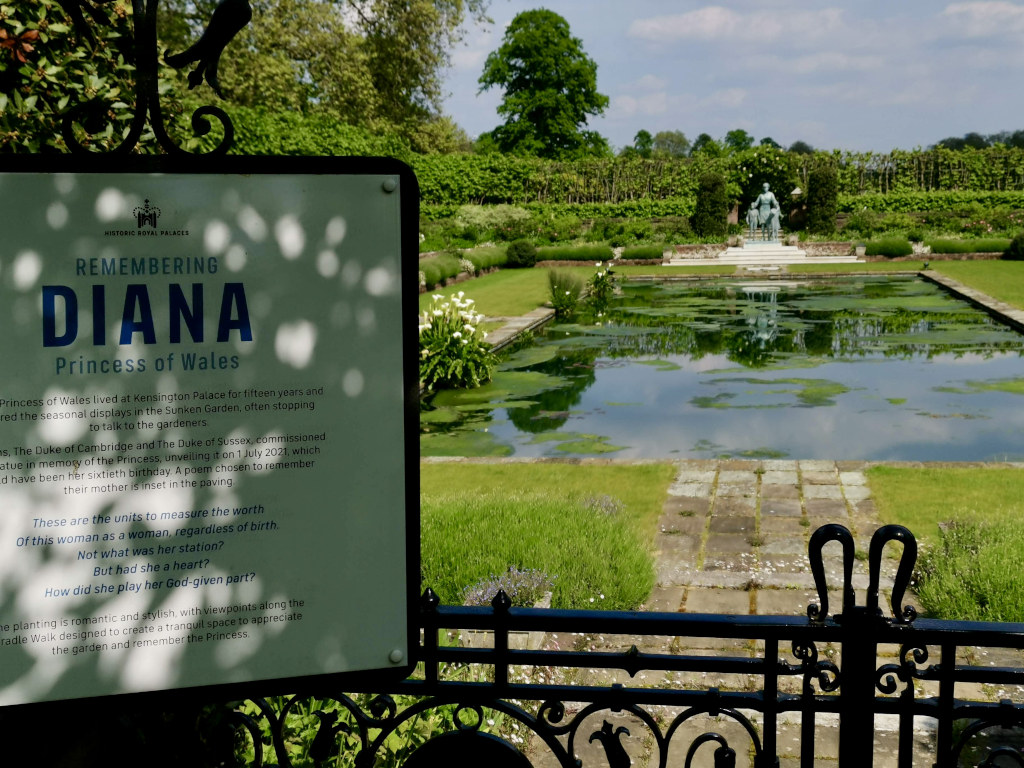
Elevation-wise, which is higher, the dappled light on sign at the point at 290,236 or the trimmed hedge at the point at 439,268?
the trimmed hedge at the point at 439,268

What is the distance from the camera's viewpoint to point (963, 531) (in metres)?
4.80

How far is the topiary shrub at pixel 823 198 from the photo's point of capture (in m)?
31.1

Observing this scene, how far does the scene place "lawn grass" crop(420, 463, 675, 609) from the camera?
433 cm

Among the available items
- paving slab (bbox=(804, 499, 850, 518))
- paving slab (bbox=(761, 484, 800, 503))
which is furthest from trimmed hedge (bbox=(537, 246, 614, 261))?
paving slab (bbox=(804, 499, 850, 518))

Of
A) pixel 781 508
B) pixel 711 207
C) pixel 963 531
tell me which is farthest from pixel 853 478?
pixel 711 207

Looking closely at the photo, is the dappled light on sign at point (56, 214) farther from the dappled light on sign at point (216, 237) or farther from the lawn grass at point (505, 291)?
the lawn grass at point (505, 291)

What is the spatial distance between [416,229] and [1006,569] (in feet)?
12.0

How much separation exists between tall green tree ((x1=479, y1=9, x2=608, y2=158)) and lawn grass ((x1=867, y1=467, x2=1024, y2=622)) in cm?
4190

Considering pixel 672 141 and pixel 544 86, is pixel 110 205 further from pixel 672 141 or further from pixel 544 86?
pixel 672 141

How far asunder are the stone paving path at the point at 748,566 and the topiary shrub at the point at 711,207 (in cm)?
2605

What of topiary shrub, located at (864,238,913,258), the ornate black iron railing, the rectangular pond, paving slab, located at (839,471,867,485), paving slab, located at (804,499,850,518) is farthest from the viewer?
topiary shrub, located at (864,238,913,258)

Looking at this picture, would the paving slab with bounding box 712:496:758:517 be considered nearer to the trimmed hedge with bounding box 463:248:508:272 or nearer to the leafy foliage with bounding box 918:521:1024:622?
the leafy foliage with bounding box 918:521:1024:622

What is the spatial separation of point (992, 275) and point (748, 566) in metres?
18.8

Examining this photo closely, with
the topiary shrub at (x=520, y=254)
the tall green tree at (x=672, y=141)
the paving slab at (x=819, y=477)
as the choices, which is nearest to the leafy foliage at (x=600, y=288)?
the topiary shrub at (x=520, y=254)
